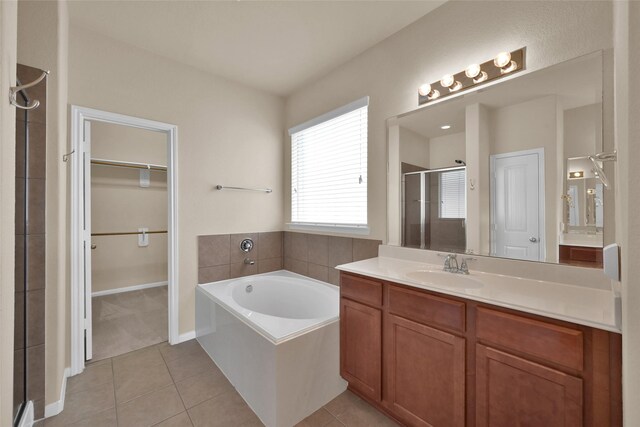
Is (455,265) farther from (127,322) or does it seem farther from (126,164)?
(126,164)

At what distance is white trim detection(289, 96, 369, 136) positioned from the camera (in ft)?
7.70

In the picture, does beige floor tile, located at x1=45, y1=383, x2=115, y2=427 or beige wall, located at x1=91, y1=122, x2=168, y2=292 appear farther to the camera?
beige wall, located at x1=91, y1=122, x2=168, y2=292

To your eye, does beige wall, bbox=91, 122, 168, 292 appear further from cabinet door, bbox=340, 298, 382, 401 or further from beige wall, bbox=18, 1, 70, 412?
cabinet door, bbox=340, 298, 382, 401

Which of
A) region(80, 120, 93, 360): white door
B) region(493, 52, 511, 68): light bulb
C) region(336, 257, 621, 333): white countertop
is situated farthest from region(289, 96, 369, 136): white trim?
region(80, 120, 93, 360): white door

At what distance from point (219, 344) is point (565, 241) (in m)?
2.40

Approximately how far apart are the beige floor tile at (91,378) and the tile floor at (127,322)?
15cm

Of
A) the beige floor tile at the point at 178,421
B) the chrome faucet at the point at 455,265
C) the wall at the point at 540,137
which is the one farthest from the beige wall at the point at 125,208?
the wall at the point at 540,137

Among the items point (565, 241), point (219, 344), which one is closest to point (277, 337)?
point (219, 344)

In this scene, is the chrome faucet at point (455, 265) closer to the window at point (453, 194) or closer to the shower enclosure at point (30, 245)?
the window at point (453, 194)

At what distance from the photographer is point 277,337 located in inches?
60.7

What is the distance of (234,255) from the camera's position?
287cm

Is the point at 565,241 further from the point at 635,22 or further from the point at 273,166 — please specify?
the point at 273,166

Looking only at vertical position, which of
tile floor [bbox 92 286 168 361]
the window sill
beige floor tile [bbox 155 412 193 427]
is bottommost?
beige floor tile [bbox 155 412 193 427]

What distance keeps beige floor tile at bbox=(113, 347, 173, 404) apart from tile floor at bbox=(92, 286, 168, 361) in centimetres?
17
